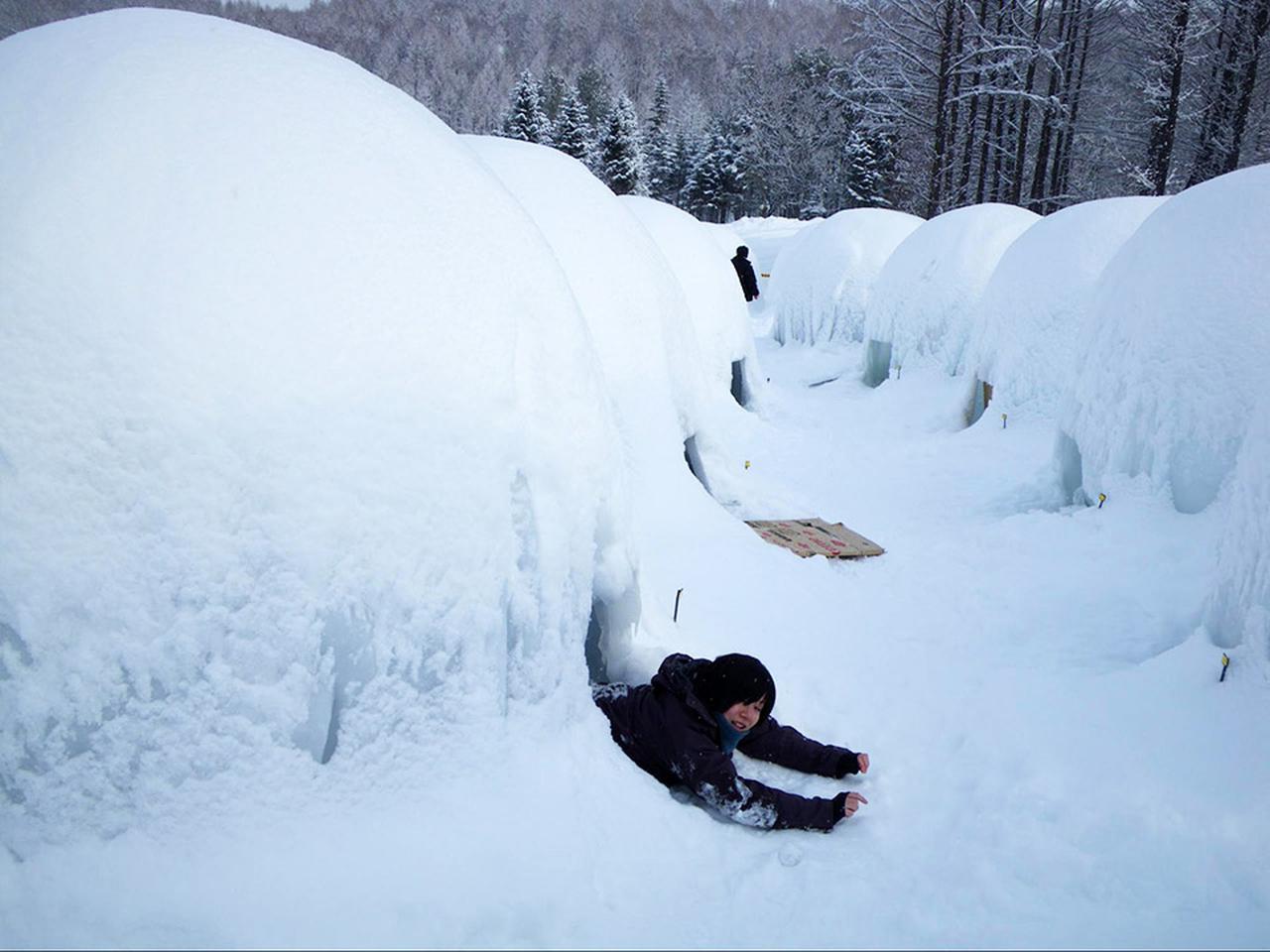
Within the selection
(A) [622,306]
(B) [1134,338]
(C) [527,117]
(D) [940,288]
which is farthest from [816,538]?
(C) [527,117]

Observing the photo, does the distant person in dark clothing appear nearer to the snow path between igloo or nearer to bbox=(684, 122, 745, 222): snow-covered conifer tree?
the snow path between igloo

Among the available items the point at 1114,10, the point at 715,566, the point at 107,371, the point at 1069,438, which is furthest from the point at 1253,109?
the point at 107,371

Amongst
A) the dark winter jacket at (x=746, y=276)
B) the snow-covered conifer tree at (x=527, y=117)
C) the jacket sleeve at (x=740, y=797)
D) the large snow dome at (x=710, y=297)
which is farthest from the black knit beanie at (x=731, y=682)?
the snow-covered conifer tree at (x=527, y=117)

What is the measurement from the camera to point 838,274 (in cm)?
1440

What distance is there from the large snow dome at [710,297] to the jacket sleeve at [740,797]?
6.69 metres

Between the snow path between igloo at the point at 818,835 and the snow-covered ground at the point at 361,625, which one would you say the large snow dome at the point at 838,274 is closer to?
the snow path between igloo at the point at 818,835

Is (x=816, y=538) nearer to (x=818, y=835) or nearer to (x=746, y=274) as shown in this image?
(x=818, y=835)

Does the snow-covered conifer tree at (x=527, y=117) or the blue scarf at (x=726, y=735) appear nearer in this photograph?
the blue scarf at (x=726, y=735)

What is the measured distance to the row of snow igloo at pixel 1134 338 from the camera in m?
3.61

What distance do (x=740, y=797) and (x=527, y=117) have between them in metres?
42.5

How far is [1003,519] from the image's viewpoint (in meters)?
5.96

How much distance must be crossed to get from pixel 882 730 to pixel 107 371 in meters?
2.92

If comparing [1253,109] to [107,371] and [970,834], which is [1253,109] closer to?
[970,834]

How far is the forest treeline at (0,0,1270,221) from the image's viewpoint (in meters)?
18.0
